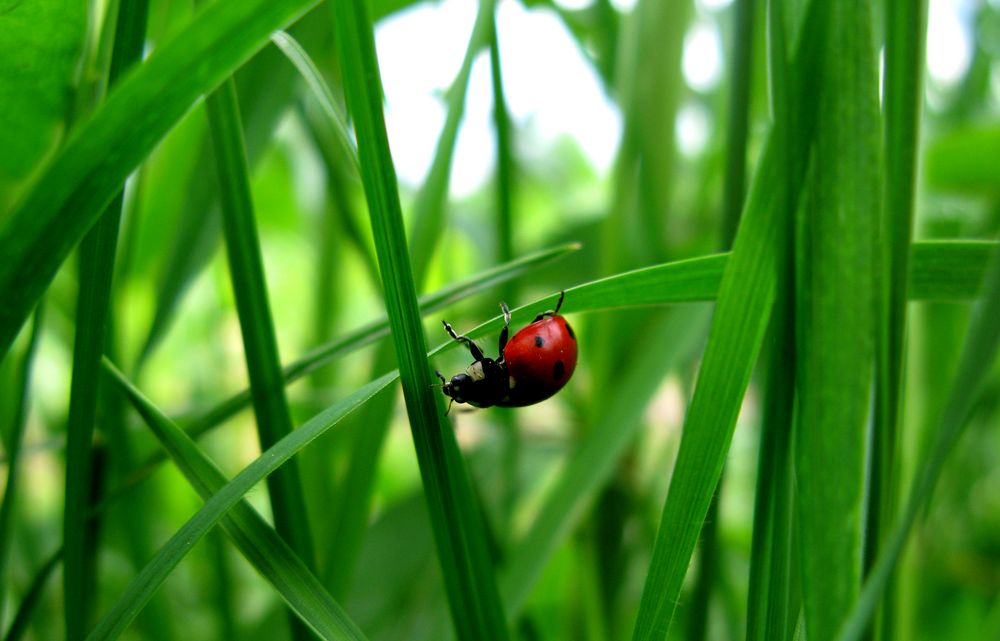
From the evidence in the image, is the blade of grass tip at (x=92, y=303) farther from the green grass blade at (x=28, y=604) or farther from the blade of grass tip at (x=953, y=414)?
the blade of grass tip at (x=953, y=414)

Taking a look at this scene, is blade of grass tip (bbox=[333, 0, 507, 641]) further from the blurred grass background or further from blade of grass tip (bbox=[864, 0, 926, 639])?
blade of grass tip (bbox=[864, 0, 926, 639])

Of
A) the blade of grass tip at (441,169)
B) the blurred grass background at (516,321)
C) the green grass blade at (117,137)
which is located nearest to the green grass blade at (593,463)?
the blurred grass background at (516,321)

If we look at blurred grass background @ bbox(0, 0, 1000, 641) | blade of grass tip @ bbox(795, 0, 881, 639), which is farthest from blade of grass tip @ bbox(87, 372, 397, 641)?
blade of grass tip @ bbox(795, 0, 881, 639)

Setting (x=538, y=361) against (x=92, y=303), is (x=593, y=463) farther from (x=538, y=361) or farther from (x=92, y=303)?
(x=92, y=303)

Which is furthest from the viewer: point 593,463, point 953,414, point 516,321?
point 593,463

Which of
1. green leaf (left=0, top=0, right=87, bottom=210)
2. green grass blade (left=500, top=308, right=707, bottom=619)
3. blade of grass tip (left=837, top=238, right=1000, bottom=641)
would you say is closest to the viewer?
blade of grass tip (left=837, top=238, right=1000, bottom=641)

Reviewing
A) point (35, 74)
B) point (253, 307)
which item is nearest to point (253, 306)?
point (253, 307)
